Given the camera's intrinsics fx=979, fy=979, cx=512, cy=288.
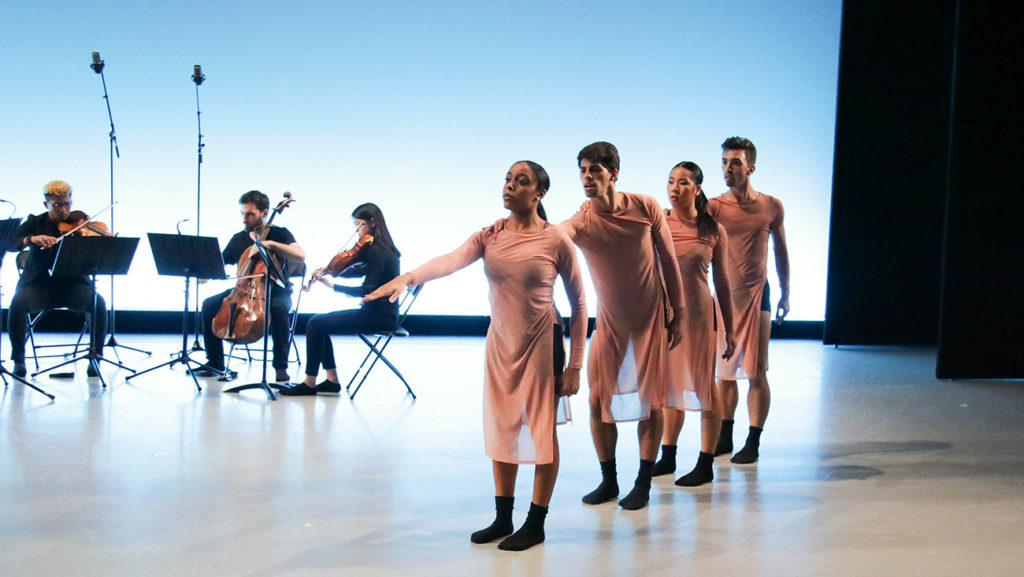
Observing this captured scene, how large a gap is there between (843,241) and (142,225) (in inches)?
251

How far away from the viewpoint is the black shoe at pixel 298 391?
18.4ft

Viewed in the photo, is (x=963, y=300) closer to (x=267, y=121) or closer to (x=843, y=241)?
(x=843, y=241)

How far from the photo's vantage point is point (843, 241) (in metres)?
9.19

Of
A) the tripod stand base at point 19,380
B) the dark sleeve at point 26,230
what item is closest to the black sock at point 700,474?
the tripod stand base at point 19,380

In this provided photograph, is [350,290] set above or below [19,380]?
above

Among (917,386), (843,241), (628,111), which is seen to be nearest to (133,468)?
(917,386)

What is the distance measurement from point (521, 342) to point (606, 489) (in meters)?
0.87

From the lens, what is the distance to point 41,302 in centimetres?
593

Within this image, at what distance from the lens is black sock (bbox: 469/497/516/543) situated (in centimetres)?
296

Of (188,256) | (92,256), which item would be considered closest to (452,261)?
(188,256)

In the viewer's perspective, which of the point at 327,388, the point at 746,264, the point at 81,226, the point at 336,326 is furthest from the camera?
the point at 81,226

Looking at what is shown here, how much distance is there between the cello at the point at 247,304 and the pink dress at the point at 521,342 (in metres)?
2.97

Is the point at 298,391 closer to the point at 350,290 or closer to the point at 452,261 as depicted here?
the point at 350,290

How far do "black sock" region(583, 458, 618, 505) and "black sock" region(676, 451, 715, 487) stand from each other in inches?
13.8
